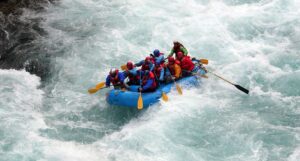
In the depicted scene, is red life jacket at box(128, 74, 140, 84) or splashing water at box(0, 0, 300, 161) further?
red life jacket at box(128, 74, 140, 84)

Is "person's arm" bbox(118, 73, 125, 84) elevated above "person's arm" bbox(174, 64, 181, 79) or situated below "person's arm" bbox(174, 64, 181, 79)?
below

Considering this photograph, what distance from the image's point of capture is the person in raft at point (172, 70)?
12.3 metres

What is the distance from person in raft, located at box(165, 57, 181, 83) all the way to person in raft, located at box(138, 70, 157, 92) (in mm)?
608

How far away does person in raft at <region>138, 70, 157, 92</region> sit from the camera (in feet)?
38.4

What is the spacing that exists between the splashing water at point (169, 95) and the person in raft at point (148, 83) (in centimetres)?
54

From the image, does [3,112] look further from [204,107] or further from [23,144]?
[204,107]

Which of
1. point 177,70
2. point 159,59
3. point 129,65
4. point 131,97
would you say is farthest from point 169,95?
point 129,65

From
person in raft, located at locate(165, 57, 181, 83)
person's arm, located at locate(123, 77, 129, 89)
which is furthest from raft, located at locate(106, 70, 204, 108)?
person in raft, located at locate(165, 57, 181, 83)

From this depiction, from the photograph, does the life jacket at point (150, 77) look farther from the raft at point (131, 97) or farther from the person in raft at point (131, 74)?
the person in raft at point (131, 74)

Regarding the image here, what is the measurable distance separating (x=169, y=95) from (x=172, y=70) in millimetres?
725

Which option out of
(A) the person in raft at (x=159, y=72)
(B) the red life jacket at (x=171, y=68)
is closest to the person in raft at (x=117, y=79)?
(A) the person in raft at (x=159, y=72)

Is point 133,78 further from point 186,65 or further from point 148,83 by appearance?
point 186,65

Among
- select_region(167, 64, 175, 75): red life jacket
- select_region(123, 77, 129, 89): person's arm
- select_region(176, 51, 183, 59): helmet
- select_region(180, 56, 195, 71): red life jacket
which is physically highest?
select_region(176, 51, 183, 59): helmet

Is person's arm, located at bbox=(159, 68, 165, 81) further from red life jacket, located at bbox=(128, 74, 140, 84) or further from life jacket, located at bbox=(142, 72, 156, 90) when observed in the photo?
red life jacket, located at bbox=(128, 74, 140, 84)
